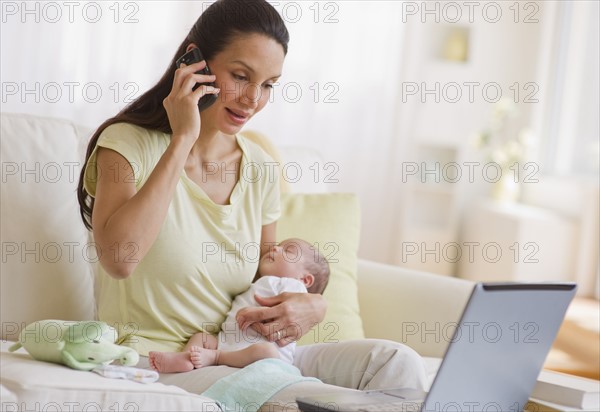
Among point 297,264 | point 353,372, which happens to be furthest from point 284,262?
point 353,372

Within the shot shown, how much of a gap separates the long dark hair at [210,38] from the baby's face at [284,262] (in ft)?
1.21

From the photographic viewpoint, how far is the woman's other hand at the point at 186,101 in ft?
5.36

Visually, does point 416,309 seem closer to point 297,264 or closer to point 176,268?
point 297,264

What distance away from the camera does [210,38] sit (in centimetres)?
174

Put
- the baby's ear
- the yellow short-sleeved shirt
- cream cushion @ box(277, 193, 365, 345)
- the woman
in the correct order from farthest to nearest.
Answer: cream cushion @ box(277, 193, 365, 345) < the baby's ear < the yellow short-sleeved shirt < the woman

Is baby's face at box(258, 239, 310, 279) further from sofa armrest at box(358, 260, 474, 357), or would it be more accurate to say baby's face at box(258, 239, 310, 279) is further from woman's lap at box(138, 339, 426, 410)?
sofa armrest at box(358, 260, 474, 357)

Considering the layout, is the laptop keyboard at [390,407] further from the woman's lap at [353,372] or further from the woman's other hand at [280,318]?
the woman's other hand at [280,318]

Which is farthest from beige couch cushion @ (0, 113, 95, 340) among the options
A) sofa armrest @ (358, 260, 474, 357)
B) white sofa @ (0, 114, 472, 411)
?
sofa armrest @ (358, 260, 474, 357)

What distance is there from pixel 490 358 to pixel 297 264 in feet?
2.13

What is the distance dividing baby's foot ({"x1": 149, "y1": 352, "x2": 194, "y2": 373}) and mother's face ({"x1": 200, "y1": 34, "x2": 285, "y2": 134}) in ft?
1.58

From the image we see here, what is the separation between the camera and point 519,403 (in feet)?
4.79

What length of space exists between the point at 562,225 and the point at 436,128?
105cm

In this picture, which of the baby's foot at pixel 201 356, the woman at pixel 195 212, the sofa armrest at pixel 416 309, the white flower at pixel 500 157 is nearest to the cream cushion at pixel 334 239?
the sofa armrest at pixel 416 309

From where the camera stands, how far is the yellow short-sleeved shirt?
1.69 metres
